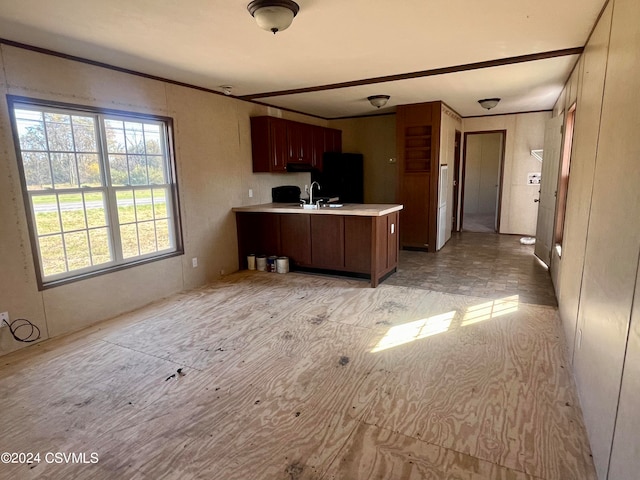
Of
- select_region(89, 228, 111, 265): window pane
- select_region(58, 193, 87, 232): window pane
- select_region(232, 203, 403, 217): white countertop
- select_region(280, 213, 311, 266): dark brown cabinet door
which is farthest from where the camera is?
select_region(280, 213, 311, 266): dark brown cabinet door

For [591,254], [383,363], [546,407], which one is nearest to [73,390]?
[383,363]

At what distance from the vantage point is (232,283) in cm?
476

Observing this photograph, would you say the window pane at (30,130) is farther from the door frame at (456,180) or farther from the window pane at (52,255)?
the door frame at (456,180)

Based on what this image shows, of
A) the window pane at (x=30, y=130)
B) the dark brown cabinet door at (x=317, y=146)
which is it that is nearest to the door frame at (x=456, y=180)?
the dark brown cabinet door at (x=317, y=146)

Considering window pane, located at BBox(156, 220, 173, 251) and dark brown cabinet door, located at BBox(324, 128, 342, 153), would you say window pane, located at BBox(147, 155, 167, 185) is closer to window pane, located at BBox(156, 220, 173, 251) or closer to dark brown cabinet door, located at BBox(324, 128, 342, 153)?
window pane, located at BBox(156, 220, 173, 251)

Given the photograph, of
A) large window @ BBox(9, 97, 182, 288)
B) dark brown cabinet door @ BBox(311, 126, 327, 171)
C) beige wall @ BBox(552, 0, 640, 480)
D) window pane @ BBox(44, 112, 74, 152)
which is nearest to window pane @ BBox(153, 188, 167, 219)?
large window @ BBox(9, 97, 182, 288)

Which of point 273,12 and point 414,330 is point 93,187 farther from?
point 414,330

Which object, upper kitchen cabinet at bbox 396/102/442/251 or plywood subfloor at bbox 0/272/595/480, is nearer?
plywood subfloor at bbox 0/272/595/480

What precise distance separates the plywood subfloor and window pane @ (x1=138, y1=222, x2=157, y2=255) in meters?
0.81

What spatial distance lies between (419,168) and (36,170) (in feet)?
17.0

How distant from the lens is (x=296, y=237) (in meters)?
5.11

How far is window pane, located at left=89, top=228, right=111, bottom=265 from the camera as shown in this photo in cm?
355

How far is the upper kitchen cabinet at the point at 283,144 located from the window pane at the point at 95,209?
2.40 m

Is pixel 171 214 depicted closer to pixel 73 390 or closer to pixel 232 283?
pixel 232 283
